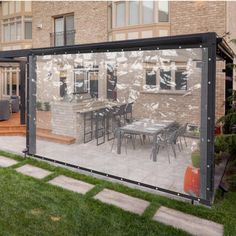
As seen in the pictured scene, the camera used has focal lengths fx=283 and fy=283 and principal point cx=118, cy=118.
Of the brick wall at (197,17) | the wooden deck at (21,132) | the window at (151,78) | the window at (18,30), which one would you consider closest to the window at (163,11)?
the brick wall at (197,17)

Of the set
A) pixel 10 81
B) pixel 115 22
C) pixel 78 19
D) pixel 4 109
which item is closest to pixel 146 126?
pixel 4 109

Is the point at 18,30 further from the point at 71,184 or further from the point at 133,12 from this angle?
the point at 71,184

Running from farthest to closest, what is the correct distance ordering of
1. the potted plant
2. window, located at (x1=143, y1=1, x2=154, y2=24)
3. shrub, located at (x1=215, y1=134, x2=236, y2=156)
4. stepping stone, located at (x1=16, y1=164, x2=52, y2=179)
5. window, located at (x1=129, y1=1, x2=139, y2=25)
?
window, located at (x1=129, y1=1, x2=139, y2=25) < window, located at (x1=143, y1=1, x2=154, y2=24) < stepping stone, located at (x1=16, y1=164, x2=52, y2=179) < shrub, located at (x1=215, y1=134, x2=236, y2=156) < the potted plant

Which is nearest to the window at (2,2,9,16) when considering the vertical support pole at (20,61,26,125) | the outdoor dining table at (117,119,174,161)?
the vertical support pole at (20,61,26,125)

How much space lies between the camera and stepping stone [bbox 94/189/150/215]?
4508 mm

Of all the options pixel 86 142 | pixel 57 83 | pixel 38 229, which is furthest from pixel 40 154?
pixel 38 229

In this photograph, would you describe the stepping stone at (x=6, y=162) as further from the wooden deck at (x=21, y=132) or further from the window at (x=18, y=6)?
the window at (x=18, y=6)

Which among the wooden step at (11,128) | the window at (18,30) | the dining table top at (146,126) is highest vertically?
the window at (18,30)

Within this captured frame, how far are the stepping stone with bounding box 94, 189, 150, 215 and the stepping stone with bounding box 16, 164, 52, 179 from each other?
1.53 meters

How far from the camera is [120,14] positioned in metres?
13.3

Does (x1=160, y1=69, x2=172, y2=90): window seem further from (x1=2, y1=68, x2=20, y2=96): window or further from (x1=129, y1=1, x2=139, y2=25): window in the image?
(x1=2, y1=68, x2=20, y2=96): window

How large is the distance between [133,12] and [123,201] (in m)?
10.2

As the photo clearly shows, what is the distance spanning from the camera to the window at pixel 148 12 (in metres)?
12.2

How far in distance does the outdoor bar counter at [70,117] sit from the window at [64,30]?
847cm
